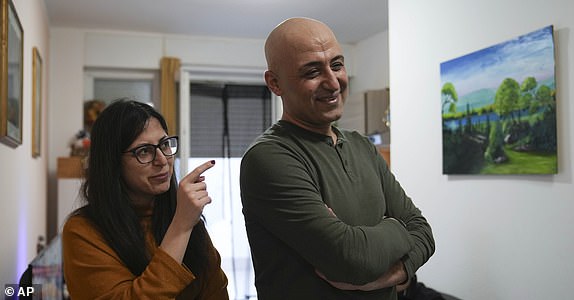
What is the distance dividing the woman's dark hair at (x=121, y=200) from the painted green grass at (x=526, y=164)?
1361 millimetres

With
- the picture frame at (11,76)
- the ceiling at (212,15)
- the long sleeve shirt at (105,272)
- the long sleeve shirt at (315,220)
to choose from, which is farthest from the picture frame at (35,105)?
the long sleeve shirt at (315,220)

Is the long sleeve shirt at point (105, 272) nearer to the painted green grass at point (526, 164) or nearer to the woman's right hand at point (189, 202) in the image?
the woman's right hand at point (189, 202)

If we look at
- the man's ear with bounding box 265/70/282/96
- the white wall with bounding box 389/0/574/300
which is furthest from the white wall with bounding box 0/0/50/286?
the white wall with bounding box 389/0/574/300

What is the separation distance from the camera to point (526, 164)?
221 cm

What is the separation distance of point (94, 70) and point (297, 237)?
4.85m

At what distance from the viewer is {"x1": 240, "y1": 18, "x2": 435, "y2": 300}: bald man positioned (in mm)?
1208

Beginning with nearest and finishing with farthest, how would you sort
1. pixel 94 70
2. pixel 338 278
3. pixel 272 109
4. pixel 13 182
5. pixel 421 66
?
pixel 338 278 → pixel 13 182 → pixel 421 66 → pixel 94 70 → pixel 272 109

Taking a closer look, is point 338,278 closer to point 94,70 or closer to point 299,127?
point 299,127

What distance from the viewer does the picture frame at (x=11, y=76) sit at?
86.2 inches

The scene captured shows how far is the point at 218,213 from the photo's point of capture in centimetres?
574

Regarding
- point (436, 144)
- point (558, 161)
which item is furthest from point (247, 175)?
point (436, 144)

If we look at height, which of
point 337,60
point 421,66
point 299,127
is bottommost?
point 299,127

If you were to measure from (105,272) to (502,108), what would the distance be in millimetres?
1781

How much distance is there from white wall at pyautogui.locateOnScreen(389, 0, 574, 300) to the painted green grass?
0.11 feet
